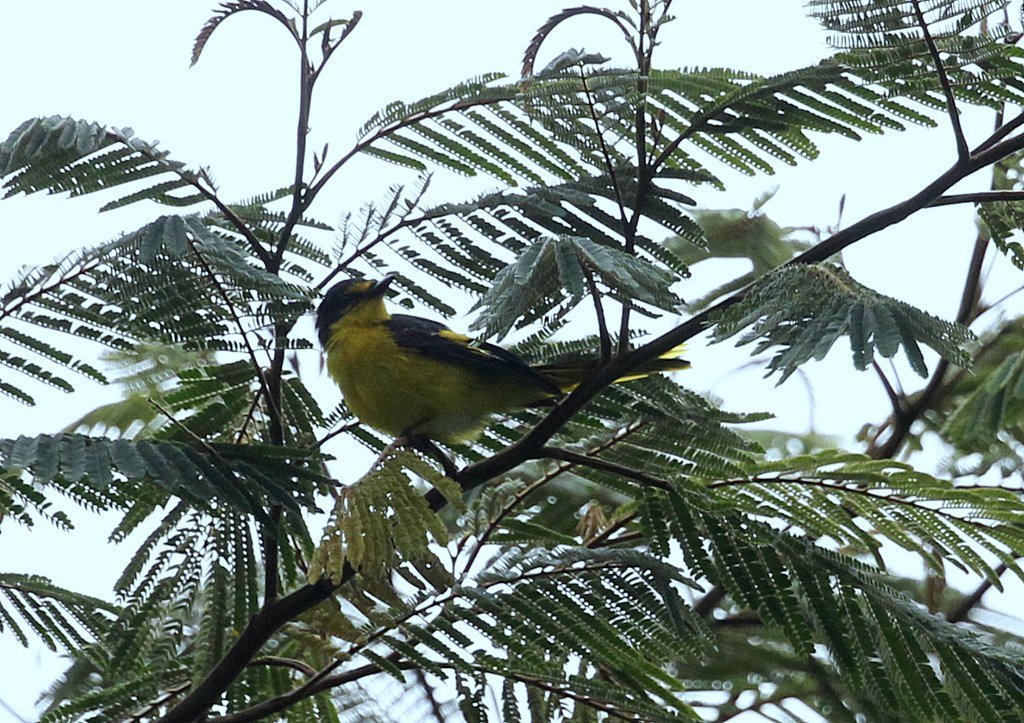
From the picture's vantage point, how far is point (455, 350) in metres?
4.58

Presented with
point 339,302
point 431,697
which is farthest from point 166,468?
point 339,302

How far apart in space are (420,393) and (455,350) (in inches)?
9.9

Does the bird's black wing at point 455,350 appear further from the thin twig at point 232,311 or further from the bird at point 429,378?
the thin twig at point 232,311

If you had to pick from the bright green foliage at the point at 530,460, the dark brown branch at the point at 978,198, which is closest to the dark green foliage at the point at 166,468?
the bright green foliage at the point at 530,460

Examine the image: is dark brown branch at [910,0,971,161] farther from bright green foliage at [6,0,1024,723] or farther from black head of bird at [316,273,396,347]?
black head of bird at [316,273,396,347]

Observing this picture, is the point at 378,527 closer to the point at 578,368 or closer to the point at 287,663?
the point at 287,663

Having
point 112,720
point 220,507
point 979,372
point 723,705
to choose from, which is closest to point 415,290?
point 220,507

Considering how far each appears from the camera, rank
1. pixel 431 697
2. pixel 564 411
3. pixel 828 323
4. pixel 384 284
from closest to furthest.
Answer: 1. pixel 828 323
2. pixel 564 411
3. pixel 431 697
4. pixel 384 284

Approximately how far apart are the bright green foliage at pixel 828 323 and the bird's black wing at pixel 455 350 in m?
1.50

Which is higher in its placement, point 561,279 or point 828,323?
point 561,279

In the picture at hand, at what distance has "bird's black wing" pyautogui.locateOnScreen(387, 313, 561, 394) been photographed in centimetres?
415

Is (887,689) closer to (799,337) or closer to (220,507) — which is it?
(799,337)

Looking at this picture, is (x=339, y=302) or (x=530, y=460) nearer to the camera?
(x=530, y=460)

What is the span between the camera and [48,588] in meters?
3.36
